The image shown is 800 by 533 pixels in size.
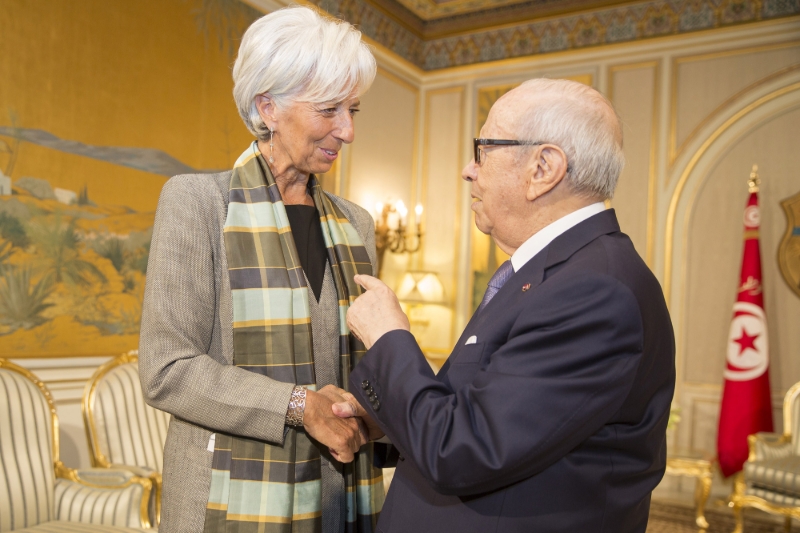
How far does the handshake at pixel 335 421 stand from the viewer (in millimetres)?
1415

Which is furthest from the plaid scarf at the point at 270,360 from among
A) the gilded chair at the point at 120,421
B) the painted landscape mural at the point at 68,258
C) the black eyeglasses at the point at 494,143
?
the painted landscape mural at the point at 68,258

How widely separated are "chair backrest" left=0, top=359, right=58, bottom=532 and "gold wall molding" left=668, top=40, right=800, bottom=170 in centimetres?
508

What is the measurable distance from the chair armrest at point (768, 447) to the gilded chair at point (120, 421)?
12.1 ft

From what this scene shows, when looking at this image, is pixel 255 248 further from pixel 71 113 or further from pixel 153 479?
pixel 71 113

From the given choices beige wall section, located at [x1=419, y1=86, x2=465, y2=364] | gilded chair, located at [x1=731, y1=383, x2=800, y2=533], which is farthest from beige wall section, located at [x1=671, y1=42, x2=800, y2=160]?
gilded chair, located at [x1=731, y1=383, x2=800, y2=533]

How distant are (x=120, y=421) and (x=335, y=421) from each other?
2242 millimetres

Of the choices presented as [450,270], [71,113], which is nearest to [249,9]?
[71,113]

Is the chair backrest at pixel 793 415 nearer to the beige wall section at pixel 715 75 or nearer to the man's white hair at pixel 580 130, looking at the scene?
the beige wall section at pixel 715 75

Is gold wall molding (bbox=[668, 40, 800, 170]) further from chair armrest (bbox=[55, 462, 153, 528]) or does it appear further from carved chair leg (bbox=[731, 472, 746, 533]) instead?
chair armrest (bbox=[55, 462, 153, 528])

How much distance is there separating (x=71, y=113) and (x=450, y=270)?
3954 mm

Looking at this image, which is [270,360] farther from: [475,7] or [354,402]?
[475,7]

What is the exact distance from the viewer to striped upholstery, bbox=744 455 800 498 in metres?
4.24

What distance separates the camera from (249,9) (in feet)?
16.5

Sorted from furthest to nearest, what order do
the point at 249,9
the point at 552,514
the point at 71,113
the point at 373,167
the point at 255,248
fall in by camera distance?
the point at 373,167, the point at 249,9, the point at 71,113, the point at 255,248, the point at 552,514
